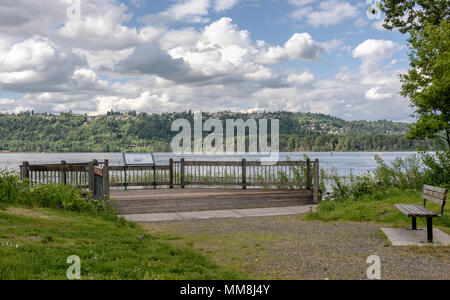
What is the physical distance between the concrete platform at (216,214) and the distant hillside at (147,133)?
274 ft

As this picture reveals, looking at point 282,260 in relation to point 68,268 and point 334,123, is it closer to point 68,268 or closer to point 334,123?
point 68,268

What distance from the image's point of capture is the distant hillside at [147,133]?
113562 millimetres

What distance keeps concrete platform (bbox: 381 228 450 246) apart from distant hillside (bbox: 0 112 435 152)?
8777cm

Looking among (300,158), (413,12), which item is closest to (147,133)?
(300,158)

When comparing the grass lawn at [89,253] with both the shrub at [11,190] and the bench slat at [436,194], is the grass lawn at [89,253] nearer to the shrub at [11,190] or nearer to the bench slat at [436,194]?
the shrub at [11,190]

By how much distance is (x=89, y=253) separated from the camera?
229 inches

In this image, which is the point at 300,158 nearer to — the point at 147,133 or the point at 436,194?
the point at 147,133

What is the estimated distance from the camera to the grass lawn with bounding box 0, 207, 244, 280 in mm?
4832

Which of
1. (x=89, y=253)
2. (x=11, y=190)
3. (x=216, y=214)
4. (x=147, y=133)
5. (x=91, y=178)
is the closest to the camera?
(x=89, y=253)

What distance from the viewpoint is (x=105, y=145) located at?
130 meters

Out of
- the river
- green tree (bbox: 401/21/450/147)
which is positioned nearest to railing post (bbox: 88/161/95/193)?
the river

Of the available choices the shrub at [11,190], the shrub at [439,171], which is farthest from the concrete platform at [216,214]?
the shrub at [439,171]

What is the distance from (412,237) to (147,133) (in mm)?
114028
